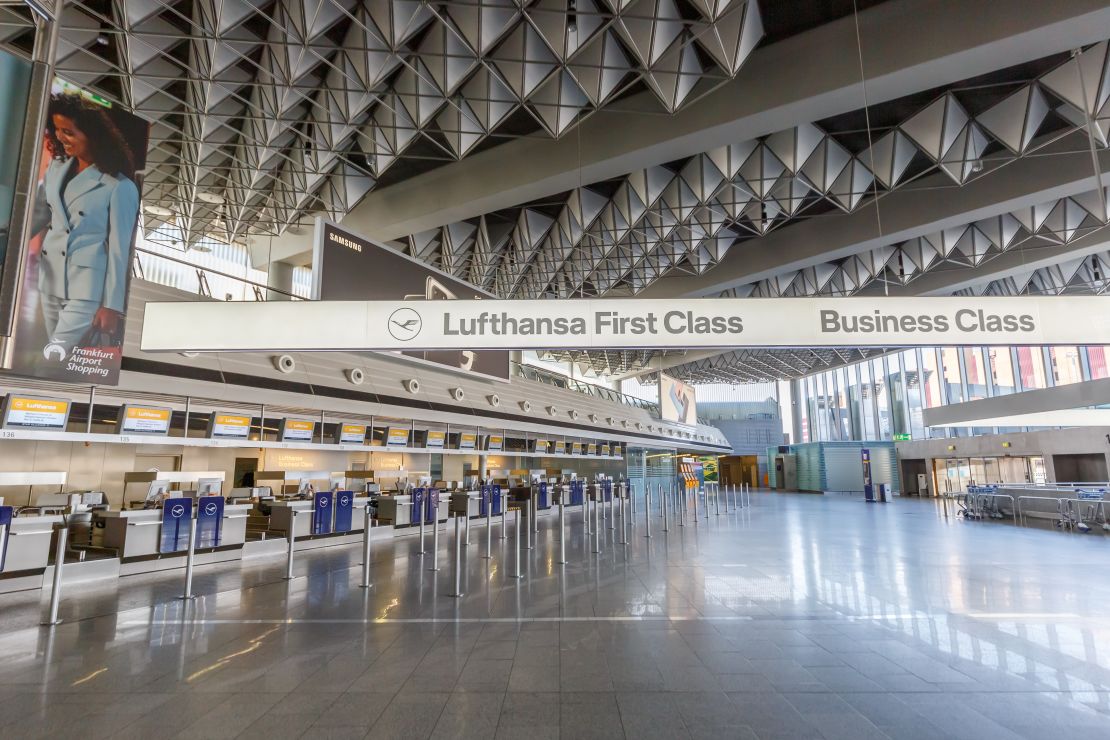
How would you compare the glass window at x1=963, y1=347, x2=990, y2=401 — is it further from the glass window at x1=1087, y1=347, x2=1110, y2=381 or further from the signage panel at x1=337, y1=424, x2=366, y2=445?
the signage panel at x1=337, y1=424, x2=366, y2=445

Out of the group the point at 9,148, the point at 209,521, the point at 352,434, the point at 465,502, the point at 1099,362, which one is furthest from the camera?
the point at 1099,362

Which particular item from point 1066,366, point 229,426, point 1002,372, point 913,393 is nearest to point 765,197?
point 229,426

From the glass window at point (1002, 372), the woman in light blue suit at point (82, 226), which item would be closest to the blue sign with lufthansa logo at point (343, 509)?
the woman in light blue suit at point (82, 226)

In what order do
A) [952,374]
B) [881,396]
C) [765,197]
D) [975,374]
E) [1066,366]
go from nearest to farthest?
[765,197], [1066,366], [975,374], [952,374], [881,396]

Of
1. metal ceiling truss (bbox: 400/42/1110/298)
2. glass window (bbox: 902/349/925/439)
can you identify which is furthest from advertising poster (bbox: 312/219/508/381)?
glass window (bbox: 902/349/925/439)

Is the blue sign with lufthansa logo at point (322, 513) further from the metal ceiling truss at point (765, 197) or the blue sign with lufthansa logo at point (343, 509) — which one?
the metal ceiling truss at point (765, 197)

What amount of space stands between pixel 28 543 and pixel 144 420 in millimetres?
3342

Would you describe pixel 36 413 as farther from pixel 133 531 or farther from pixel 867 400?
pixel 867 400

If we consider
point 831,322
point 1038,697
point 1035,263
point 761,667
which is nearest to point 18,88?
point 831,322

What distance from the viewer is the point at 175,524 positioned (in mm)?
8930

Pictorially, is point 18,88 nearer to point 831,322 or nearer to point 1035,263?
point 831,322

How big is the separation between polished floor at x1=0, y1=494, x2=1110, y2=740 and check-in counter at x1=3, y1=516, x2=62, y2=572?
2.86ft

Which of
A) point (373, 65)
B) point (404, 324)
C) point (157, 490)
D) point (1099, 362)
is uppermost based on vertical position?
point (373, 65)

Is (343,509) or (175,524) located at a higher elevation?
(175,524)
